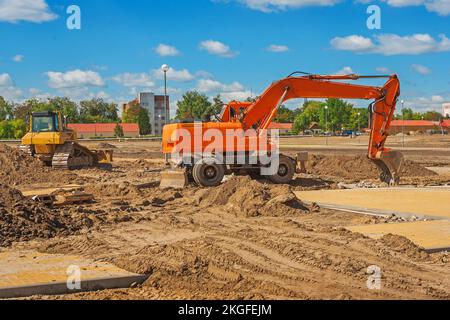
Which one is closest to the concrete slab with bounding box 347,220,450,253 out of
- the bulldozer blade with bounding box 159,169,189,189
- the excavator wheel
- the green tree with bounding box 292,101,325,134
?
the excavator wheel

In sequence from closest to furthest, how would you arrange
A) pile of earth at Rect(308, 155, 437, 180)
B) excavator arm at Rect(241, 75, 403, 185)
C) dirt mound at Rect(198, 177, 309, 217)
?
dirt mound at Rect(198, 177, 309, 217) < excavator arm at Rect(241, 75, 403, 185) < pile of earth at Rect(308, 155, 437, 180)

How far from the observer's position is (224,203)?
16.3 m

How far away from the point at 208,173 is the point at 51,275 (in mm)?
12433

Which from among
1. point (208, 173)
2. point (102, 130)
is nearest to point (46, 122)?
point (208, 173)

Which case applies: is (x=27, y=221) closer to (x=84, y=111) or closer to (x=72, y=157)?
(x=72, y=157)

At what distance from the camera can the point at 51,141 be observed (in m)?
30.2

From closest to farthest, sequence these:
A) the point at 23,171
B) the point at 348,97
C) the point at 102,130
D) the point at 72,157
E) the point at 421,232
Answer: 1. the point at 421,232
2. the point at 348,97
3. the point at 23,171
4. the point at 72,157
5. the point at 102,130

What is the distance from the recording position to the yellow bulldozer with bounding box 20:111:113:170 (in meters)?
30.2

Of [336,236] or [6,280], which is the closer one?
[6,280]

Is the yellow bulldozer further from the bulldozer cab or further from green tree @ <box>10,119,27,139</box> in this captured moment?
green tree @ <box>10,119,27,139</box>
